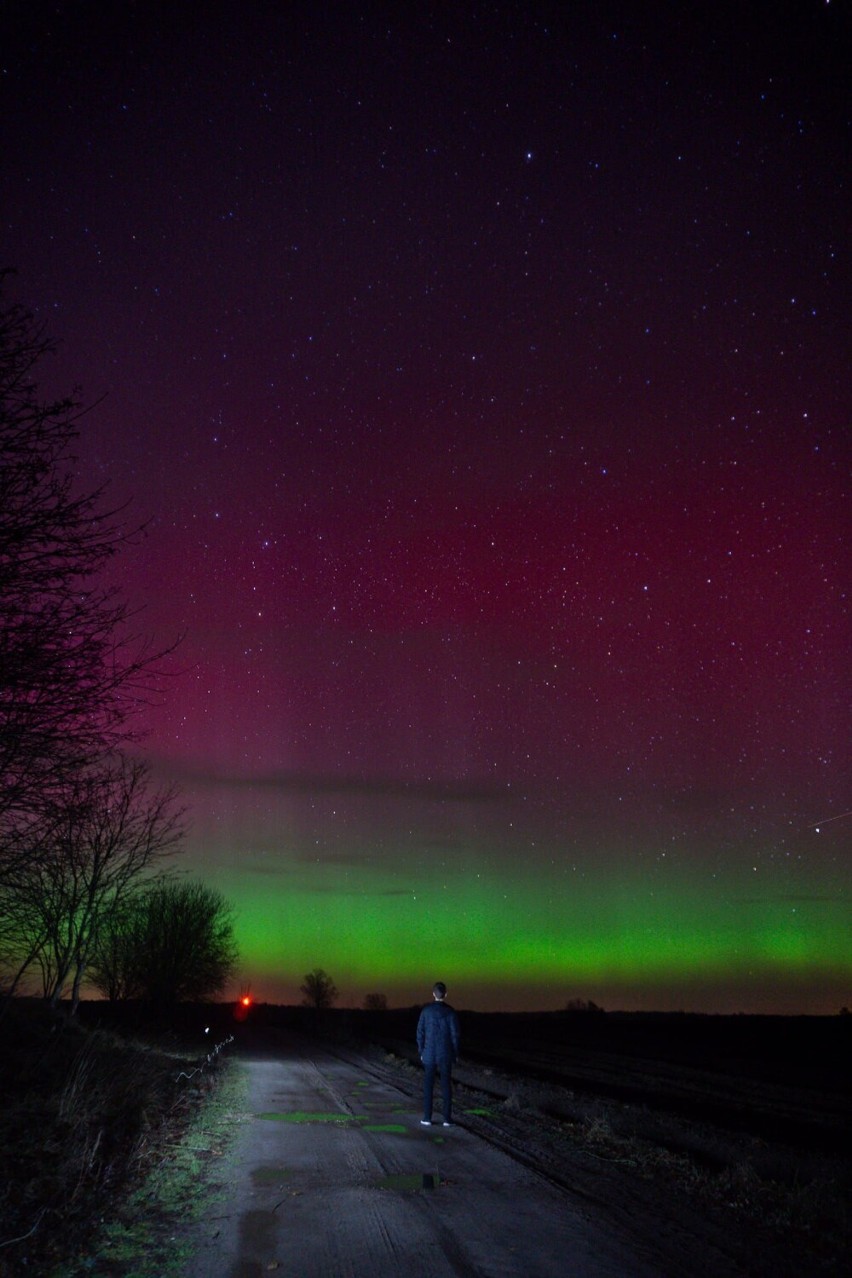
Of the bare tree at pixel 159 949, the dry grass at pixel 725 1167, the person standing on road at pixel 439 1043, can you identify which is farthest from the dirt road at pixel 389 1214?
the bare tree at pixel 159 949

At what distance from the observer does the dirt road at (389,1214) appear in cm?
577

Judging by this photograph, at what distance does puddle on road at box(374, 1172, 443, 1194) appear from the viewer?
798cm

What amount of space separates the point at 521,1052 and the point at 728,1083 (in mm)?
13132

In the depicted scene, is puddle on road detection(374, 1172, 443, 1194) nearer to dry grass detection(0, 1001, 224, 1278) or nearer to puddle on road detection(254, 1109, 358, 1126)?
dry grass detection(0, 1001, 224, 1278)

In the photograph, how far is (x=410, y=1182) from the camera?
823 cm

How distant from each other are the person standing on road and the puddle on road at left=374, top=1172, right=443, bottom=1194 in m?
3.23

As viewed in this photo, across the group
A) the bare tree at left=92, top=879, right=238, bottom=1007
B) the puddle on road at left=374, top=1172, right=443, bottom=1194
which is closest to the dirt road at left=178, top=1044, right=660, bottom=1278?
the puddle on road at left=374, top=1172, right=443, bottom=1194

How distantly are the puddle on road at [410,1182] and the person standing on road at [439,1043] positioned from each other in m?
3.23

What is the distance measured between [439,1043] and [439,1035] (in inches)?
4.1

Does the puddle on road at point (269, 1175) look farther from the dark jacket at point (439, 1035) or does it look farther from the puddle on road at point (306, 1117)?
the puddle on road at point (306, 1117)

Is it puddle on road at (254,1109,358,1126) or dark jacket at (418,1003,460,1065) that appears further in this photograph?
puddle on road at (254,1109,358,1126)

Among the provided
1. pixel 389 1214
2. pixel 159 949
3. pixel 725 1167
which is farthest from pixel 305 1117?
pixel 159 949

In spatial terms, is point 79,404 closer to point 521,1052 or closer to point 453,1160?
point 453,1160

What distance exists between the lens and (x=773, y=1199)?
838 centimetres
